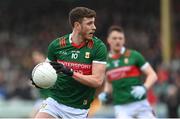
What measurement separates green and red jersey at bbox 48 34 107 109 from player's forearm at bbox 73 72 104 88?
27 centimetres

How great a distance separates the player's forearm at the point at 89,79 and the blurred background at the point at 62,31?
416 inches

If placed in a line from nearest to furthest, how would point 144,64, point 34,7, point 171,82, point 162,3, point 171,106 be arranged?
point 144,64, point 171,106, point 171,82, point 162,3, point 34,7

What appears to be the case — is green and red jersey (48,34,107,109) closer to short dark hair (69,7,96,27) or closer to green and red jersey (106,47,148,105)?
short dark hair (69,7,96,27)

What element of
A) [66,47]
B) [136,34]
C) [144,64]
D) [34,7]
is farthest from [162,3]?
[66,47]

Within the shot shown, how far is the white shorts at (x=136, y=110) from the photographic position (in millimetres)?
11477

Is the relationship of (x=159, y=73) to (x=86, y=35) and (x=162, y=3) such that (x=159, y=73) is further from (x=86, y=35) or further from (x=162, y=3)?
(x=86, y=35)

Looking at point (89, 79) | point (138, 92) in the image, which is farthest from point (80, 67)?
point (138, 92)

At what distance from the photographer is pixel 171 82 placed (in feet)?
60.1

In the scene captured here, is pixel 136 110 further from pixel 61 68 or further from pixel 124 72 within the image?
pixel 61 68

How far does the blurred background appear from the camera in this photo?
66.1 feet

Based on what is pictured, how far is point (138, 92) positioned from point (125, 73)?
19.7 inches

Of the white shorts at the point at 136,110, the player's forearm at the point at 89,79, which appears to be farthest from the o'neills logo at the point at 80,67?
the white shorts at the point at 136,110

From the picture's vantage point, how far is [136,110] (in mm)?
11484

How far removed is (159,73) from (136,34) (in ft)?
15.0
